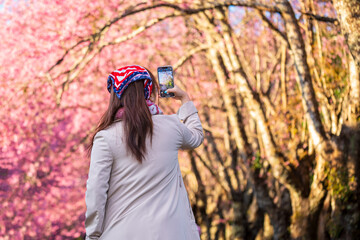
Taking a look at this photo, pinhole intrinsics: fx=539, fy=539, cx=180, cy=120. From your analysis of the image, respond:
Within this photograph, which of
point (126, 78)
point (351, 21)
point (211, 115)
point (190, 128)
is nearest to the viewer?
point (126, 78)

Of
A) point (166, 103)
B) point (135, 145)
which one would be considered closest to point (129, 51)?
point (166, 103)

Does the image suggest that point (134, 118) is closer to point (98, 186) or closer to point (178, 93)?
point (98, 186)

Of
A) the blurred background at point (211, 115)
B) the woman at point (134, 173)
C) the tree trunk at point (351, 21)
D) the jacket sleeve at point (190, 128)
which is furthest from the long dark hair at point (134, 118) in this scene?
the blurred background at point (211, 115)

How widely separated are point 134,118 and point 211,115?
1128cm

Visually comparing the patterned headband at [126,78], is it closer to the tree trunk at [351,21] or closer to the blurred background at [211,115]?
the tree trunk at [351,21]

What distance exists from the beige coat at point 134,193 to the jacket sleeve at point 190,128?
13 cm

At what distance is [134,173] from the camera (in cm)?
233

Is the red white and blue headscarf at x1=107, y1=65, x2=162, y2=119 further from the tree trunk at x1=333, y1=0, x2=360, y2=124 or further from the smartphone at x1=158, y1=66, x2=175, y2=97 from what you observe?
the tree trunk at x1=333, y1=0, x2=360, y2=124

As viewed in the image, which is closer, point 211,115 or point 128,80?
point 128,80

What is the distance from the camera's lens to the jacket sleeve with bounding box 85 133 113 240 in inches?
87.8

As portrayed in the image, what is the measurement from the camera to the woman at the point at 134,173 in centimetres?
226

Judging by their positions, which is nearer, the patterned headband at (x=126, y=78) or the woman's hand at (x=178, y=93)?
the patterned headband at (x=126, y=78)

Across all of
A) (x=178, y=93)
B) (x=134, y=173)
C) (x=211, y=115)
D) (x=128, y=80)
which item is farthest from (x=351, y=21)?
(x=211, y=115)

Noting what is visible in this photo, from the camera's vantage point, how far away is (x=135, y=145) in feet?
7.50
